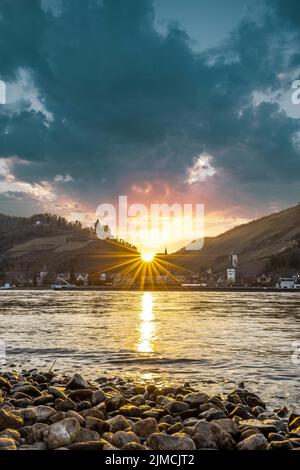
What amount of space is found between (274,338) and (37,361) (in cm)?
2118

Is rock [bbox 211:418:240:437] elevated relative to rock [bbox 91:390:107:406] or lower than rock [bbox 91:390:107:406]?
elevated

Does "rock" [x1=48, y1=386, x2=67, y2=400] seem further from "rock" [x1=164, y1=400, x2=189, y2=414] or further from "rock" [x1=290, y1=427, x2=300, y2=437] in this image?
"rock" [x1=290, y1=427, x2=300, y2=437]

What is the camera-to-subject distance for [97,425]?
424 inches

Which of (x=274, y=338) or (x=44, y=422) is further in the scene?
(x=274, y=338)

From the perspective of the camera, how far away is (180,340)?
34906 mm

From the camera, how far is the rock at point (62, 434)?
31.5ft

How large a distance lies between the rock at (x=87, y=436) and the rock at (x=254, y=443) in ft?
10.8

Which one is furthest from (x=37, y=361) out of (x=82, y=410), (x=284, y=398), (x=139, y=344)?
(x=284, y=398)

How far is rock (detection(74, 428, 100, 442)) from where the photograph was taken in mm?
9766

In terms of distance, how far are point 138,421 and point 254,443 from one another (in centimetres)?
295

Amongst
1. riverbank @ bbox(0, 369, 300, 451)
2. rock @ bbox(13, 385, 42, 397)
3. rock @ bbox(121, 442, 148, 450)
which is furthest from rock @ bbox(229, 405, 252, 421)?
rock @ bbox(13, 385, 42, 397)

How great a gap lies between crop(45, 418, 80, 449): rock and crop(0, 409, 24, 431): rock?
4.42 ft
